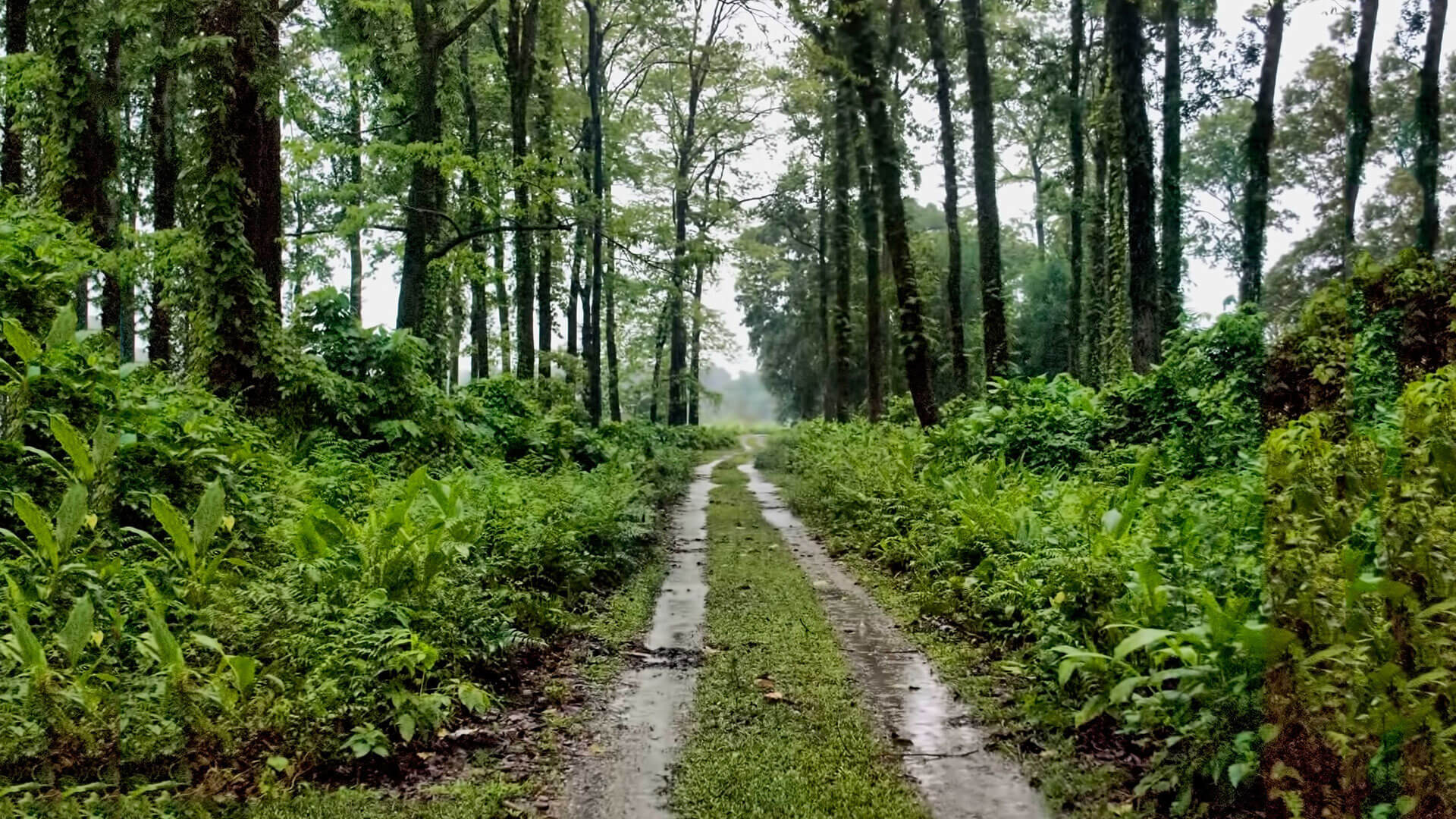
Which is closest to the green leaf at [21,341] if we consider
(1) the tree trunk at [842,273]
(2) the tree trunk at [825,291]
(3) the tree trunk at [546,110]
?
(3) the tree trunk at [546,110]

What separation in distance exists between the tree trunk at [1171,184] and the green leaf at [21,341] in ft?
57.6

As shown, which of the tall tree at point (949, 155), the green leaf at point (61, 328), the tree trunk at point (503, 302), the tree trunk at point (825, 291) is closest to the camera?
the green leaf at point (61, 328)

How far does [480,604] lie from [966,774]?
3.15m

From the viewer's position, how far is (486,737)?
4.47 meters

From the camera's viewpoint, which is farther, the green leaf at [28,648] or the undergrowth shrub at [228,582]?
the undergrowth shrub at [228,582]

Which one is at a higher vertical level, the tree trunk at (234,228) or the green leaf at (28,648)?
the tree trunk at (234,228)

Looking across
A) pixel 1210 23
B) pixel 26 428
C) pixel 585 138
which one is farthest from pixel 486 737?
pixel 1210 23

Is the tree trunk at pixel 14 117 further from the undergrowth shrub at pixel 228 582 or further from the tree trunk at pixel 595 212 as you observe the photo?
the tree trunk at pixel 595 212

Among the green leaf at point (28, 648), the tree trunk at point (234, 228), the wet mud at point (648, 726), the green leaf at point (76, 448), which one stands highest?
the tree trunk at point (234, 228)

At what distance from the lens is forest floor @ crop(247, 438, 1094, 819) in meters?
3.63

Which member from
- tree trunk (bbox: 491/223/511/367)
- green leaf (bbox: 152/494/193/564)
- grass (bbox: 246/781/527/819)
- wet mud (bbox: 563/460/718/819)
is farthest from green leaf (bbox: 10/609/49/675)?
tree trunk (bbox: 491/223/511/367)

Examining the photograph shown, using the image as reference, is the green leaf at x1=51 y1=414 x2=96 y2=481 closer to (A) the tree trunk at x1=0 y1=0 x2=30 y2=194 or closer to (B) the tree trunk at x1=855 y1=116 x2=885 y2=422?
(A) the tree trunk at x1=0 y1=0 x2=30 y2=194

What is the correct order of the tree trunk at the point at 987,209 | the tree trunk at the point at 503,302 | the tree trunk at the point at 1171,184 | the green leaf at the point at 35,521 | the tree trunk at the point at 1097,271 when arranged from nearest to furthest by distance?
the green leaf at the point at 35,521
the tree trunk at the point at 987,209
the tree trunk at the point at 1171,184
the tree trunk at the point at 503,302
the tree trunk at the point at 1097,271

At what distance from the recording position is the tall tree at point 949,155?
16.3 m
